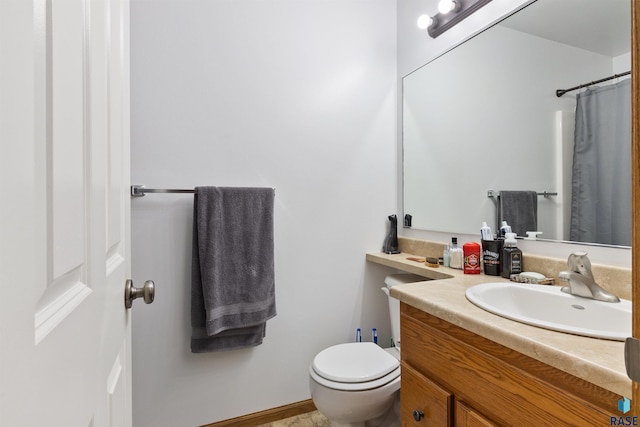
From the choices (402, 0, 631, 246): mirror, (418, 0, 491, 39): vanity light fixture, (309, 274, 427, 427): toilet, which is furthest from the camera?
(418, 0, 491, 39): vanity light fixture

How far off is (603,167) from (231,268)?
1.51 meters

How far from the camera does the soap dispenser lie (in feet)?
6.10

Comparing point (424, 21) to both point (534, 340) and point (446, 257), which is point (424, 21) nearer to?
point (446, 257)

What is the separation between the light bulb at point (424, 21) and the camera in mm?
1632

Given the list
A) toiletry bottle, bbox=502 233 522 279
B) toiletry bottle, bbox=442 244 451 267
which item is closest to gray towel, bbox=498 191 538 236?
toiletry bottle, bbox=502 233 522 279

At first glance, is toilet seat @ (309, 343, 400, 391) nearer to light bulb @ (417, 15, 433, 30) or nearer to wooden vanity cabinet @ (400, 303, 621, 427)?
wooden vanity cabinet @ (400, 303, 621, 427)

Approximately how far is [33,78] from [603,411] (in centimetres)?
93

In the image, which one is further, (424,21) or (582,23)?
(424,21)

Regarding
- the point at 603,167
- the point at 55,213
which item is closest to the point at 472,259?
the point at 603,167

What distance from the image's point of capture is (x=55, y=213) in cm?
30

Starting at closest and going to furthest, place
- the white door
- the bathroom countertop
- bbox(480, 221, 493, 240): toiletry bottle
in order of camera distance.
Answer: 1. the white door
2. the bathroom countertop
3. bbox(480, 221, 493, 240): toiletry bottle

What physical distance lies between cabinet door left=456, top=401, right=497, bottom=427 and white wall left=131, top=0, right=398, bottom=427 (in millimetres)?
1006

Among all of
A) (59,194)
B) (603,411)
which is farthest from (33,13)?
(603,411)

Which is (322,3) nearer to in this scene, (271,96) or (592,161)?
(271,96)
